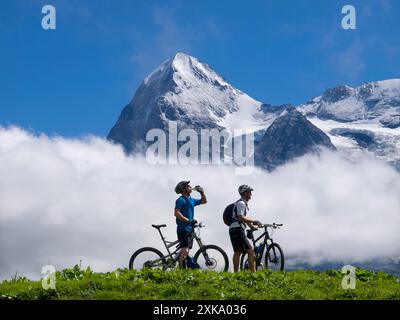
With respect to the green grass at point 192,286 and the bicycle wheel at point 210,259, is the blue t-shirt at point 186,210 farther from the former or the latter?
the green grass at point 192,286

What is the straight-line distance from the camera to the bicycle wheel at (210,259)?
22.1 meters

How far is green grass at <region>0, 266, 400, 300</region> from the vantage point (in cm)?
1709

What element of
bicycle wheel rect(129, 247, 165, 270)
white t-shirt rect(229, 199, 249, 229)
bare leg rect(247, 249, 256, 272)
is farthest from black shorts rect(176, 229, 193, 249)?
bare leg rect(247, 249, 256, 272)

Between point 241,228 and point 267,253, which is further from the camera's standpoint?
point 267,253

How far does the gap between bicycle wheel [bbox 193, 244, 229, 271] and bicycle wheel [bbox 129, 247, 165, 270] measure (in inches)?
48.6

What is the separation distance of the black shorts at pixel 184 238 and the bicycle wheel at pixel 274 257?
2896 mm

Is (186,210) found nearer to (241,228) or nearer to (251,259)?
(241,228)

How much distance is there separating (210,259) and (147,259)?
223 cm

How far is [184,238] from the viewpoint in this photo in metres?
22.1

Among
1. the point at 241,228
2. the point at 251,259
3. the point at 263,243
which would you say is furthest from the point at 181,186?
the point at 263,243

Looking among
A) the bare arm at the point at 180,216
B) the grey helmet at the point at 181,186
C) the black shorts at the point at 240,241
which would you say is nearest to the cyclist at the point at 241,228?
the black shorts at the point at 240,241

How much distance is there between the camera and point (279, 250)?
2311 centimetres

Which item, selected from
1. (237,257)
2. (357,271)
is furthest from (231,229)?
(357,271)
